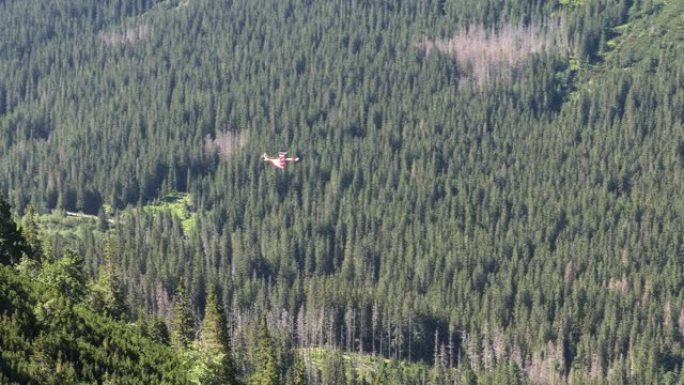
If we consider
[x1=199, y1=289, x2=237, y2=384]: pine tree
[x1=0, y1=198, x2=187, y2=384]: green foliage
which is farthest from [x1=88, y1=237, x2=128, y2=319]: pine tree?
[x1=0, y1=198, x2=187, y2=384]: green foliage

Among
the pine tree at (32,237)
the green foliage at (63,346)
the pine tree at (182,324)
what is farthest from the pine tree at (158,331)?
the pine tree at (32,237)

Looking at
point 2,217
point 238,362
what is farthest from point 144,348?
point 238,362

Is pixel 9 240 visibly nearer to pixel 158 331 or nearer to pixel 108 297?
pixel 108 297

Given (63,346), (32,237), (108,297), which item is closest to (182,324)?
(108,297)

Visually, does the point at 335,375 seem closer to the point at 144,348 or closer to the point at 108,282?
the point at 108,282

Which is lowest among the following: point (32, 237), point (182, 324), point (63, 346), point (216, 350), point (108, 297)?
point (182, 324)

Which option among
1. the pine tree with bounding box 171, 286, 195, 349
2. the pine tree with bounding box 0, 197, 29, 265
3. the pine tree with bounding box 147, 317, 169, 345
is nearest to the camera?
the pine tree with bounding box 0, 197, 29, 265

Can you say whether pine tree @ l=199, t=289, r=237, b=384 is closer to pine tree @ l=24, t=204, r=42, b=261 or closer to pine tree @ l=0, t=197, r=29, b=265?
pine tree @ l=0, t=197, r=29, b=265

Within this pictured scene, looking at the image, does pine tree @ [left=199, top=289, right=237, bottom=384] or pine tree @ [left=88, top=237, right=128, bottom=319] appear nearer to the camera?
pine tree @ [left=199, top=289, right=237, bottom=384]

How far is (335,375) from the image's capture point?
641 feet

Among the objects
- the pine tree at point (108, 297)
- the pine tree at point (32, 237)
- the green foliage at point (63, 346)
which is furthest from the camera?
the pine tree at point (32, 237)

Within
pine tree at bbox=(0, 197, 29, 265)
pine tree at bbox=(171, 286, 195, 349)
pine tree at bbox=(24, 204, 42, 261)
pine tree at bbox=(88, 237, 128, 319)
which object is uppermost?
pine tree at bbox=(0, 197, 29, 265)

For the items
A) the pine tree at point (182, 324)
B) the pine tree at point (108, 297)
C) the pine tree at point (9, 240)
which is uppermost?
the pine tree at point (9, 240)

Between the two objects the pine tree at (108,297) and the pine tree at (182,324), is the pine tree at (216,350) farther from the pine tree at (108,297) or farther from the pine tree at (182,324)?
the pine tree at (108,297)
